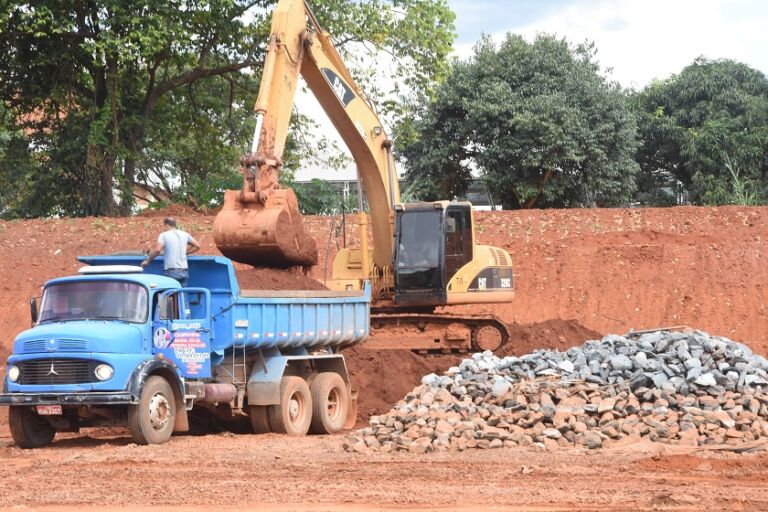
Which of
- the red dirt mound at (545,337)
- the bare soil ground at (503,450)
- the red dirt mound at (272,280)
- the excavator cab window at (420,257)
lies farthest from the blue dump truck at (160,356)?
the red dirt mound at (545,337)

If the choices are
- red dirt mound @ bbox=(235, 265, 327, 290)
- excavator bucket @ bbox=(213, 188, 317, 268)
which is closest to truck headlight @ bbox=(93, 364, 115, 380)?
red dirt mound @ bbox=(235, 265, 327, 290)

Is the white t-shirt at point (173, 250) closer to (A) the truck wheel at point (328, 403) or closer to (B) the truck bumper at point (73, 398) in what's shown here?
(B) the truck bumper at point (73, 398)

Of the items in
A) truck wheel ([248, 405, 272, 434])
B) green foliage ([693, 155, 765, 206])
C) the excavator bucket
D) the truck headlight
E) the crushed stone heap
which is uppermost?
green foliage ([693, 155, 765, 206])

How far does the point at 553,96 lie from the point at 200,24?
1214 centimetres

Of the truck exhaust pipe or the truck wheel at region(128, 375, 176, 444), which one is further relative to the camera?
the truck exhaust pipe

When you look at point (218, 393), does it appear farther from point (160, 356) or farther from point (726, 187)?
point (726, 187)

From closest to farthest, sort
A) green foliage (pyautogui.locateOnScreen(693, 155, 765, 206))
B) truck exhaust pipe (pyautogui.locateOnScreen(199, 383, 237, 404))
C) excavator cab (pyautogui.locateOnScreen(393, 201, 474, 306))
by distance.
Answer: truck exhaust pipe (pyautogui.locateOnScreen(199, 383, 237, 404)), excavator cab (pyautogui.locateOnScreen(393, 201, 474, 306)), green foliage (pyautogui.locateOnScreen(693, 155, 765, 206))

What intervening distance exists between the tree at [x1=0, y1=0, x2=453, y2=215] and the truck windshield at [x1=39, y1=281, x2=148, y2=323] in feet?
51.4

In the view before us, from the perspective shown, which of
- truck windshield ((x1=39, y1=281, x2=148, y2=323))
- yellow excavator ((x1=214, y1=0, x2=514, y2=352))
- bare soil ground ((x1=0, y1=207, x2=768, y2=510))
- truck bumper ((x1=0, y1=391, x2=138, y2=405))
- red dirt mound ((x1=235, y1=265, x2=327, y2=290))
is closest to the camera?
bare soil ground ((x1=0, y1=207, x2=768, y2=510))

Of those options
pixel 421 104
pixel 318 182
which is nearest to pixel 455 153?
pixel 421 104

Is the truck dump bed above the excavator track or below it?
above

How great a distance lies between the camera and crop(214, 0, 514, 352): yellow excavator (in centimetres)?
1827

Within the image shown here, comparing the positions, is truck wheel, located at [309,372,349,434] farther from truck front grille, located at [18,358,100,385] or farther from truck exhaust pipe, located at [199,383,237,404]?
truck front grille, located at [18,358,100,385]

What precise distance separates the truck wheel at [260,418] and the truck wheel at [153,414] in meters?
1.62
